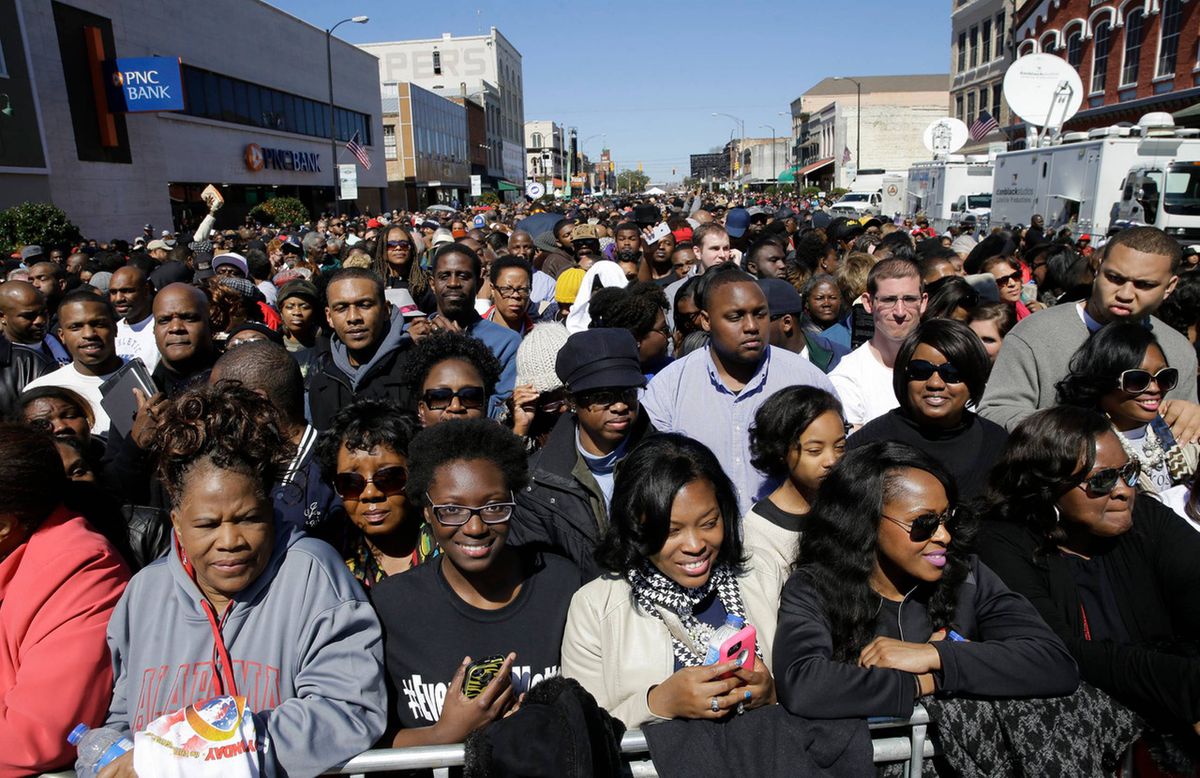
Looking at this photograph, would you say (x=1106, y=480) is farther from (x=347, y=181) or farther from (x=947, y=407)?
(x=347, y=181)

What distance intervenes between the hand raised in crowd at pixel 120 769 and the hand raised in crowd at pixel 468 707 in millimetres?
738

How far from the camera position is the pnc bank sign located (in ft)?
112

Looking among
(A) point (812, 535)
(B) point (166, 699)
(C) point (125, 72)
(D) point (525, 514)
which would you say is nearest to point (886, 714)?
(A) point (812, 535)

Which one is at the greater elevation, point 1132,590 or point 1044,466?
point 1044,466

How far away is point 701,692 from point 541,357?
2.58 m

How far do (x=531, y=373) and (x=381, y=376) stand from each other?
2.91ft

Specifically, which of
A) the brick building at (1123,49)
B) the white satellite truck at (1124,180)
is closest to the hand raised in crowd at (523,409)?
the white satellite truck at (1124,180)

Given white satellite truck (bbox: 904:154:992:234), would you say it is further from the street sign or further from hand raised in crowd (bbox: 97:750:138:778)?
hand raised in crowd (bbox: 97:750:138:778)

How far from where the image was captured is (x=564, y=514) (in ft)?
9.82

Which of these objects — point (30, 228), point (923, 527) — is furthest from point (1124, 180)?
point (30, 228)

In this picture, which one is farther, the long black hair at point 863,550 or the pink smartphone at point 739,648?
the long black hair at point 863,550

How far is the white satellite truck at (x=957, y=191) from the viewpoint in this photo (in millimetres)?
25906

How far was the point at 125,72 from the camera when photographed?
24.7m

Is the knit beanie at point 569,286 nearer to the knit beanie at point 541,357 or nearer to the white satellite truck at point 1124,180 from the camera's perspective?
the knit beanie at point 541,357
